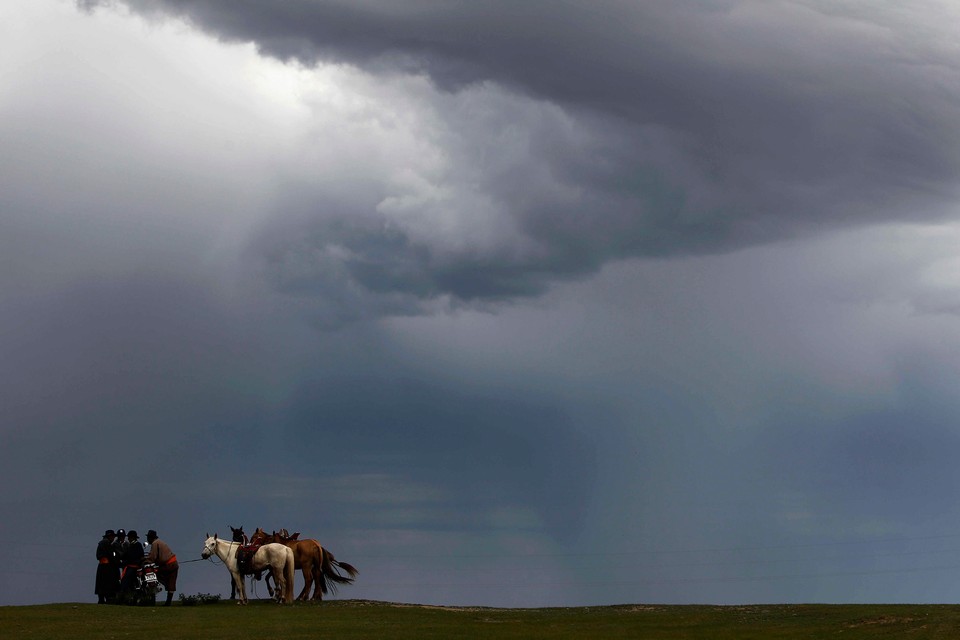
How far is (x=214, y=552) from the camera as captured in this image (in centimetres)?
4691

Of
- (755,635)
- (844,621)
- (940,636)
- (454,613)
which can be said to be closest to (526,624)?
(454,613)

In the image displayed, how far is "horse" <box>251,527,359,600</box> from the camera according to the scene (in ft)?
157

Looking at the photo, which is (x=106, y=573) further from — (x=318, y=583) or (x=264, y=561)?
(x=318, y=583)

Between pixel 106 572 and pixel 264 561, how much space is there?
6379 millimetres

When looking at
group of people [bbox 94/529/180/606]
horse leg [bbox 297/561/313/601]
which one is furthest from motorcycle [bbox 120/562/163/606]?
horse leg [bbox 297/561/313/601]

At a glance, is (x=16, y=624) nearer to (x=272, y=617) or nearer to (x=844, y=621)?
(x=272, y=617)

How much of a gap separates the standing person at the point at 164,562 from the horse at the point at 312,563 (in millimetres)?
3964

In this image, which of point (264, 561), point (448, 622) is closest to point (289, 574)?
point (264, 561)

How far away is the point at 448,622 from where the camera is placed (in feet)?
127

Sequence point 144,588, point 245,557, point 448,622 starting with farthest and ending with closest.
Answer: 1. point 245,557
2. point 144,588
3. point 448,622

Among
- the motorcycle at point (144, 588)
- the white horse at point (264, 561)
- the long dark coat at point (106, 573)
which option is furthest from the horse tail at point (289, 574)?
the long dark coat at point (106, 573)

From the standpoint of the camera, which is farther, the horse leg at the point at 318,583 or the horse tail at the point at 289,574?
the horse leg at the point at 318,583

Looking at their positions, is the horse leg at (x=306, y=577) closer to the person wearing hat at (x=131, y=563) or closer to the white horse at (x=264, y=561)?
the white horse at (x=264, y=561)

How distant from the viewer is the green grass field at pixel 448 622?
112ft
